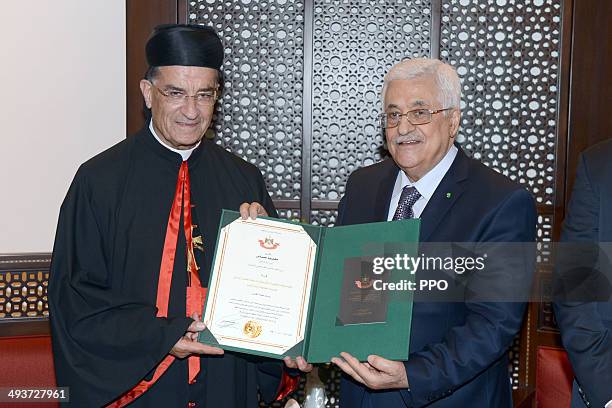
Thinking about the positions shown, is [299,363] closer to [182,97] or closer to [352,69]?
[182,97]

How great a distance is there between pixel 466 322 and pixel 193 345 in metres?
0.77

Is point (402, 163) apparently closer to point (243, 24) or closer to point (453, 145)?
point (453, 145)

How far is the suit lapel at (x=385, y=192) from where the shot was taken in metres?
2.27

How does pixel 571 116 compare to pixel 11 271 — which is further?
pixel 571 116

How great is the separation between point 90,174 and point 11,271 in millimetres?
1233

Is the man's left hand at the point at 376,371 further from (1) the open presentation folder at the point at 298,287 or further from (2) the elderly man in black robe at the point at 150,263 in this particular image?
(2) the elderly man in black robe at the point at 150,263

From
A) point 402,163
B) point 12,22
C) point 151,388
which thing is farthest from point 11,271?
point 402,163

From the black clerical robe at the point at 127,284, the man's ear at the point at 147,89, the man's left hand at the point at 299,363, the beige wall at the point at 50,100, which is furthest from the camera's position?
the beige wall at the point at 50,100

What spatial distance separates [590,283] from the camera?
2010mm

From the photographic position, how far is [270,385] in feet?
8.04

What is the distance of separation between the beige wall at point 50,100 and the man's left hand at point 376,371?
1929 millimetres

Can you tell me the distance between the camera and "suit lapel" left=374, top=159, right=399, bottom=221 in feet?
7.44

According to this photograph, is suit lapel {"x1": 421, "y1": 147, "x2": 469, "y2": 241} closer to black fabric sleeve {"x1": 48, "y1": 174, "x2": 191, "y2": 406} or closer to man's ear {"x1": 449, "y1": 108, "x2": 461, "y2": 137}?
man's ear {"x1": 449, "y1": 108, "x2": 461, "y2": 137}

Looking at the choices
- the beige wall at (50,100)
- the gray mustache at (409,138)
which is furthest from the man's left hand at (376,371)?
the beige wall at (50,100)
